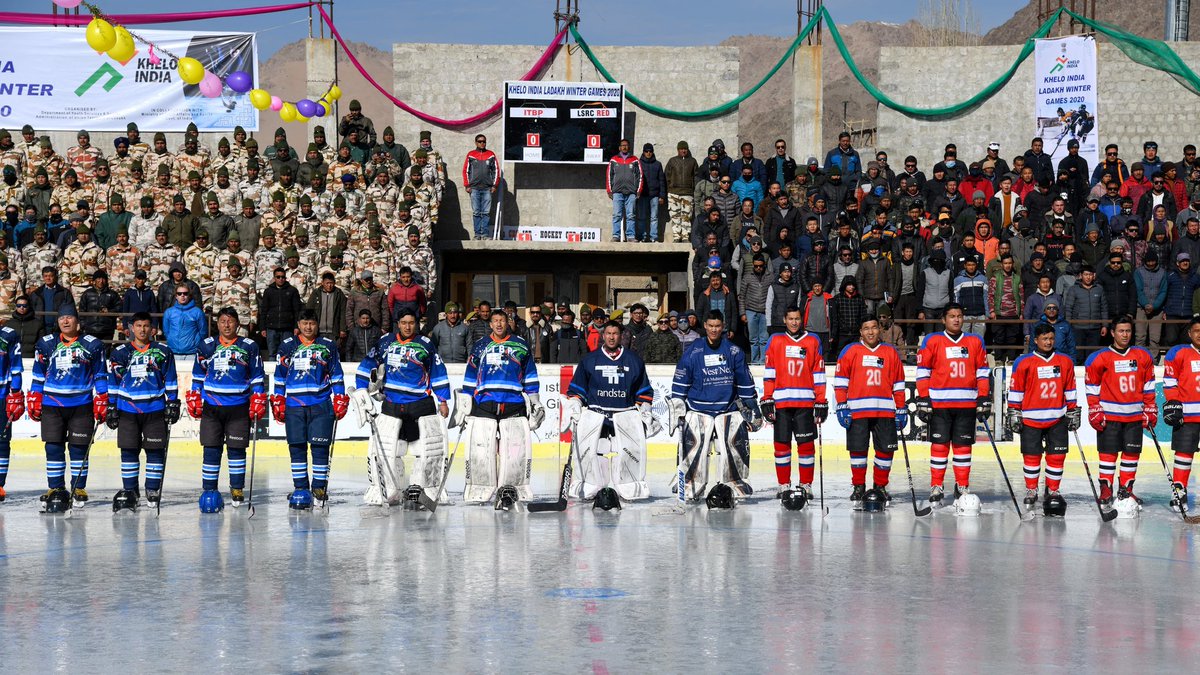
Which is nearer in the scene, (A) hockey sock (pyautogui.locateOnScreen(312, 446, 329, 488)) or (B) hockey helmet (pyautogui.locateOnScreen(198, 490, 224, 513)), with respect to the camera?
(B) hockey helmet (pyautogui.locateOnScreen(198, 490, 224, 513))

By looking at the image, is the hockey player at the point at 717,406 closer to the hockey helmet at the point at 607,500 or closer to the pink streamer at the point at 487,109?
the hockey helmet at the point at 607,500

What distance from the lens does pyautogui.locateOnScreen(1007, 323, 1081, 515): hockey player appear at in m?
13.0

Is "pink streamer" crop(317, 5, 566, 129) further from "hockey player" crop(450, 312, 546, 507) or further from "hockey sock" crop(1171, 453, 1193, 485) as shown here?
"hockey sock" crop(1171, 453, 1193, 485)

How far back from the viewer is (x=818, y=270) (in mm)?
19594

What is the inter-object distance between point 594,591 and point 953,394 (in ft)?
18.2

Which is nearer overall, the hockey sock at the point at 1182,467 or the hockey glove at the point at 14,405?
the hockey sock at the point at 1182,467

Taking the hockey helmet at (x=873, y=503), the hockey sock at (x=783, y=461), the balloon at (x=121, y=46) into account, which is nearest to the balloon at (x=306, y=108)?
the balloon at (x=121, y=46)

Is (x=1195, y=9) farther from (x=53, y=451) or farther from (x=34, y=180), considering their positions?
(x=53, y=451)

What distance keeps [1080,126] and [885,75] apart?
3.84 m

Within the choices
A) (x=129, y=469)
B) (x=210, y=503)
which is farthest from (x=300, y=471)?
(x=129, y=469)

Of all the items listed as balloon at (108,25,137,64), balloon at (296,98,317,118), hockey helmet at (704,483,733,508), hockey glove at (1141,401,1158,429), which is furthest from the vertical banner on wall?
balloon at (108,25,137,64)

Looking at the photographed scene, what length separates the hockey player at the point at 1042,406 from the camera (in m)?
13.0

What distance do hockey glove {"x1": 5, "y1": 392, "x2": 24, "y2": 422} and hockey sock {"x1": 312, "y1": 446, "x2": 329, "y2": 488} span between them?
2924 mm

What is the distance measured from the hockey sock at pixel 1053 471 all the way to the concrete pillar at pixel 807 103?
14476 millimetres
